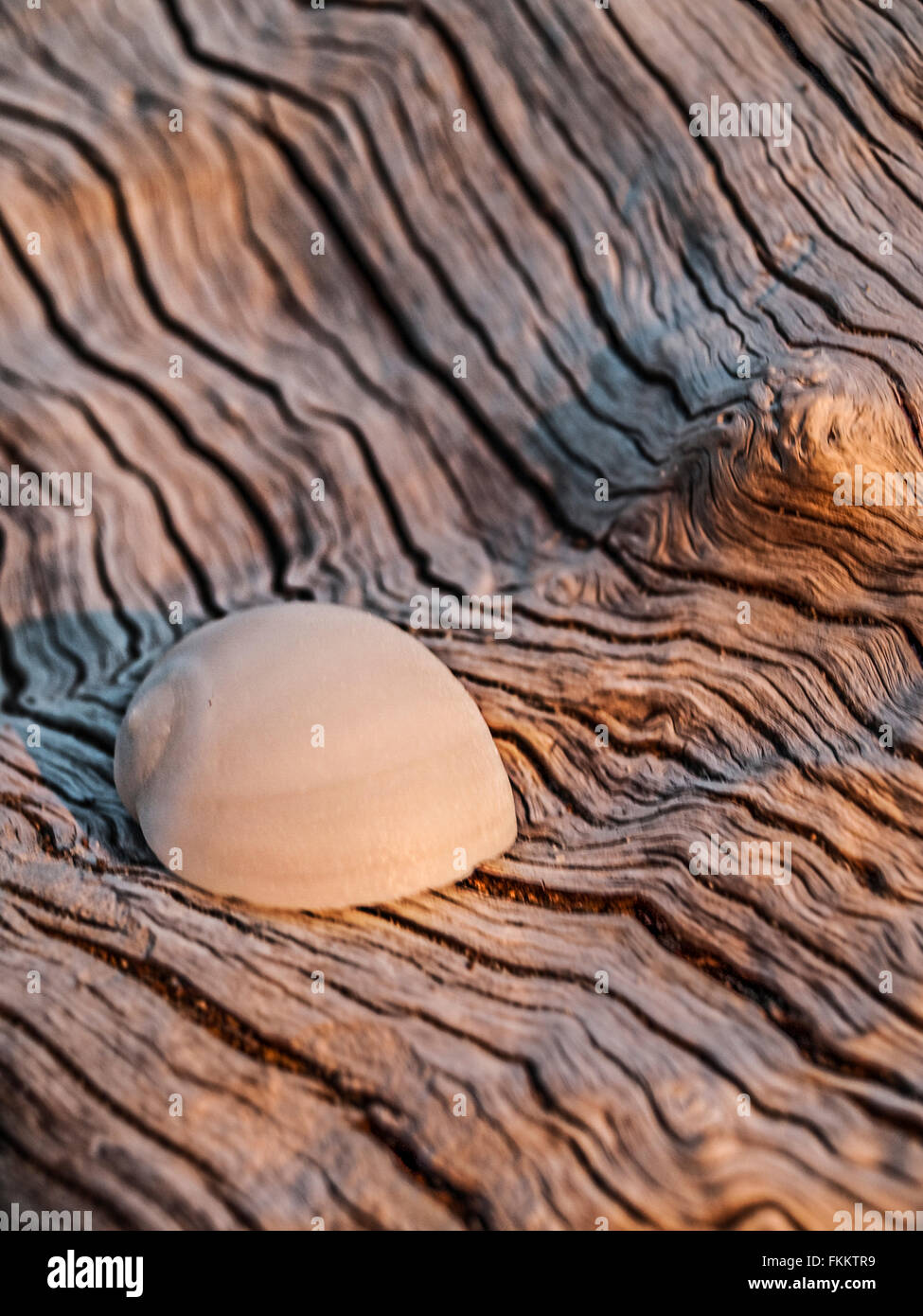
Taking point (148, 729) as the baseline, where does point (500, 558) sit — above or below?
above

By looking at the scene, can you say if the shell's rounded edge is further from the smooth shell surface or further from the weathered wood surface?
the weathered wood surface

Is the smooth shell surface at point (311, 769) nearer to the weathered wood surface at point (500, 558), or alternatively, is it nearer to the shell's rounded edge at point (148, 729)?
the shell's rounded edge at point (148, 729)

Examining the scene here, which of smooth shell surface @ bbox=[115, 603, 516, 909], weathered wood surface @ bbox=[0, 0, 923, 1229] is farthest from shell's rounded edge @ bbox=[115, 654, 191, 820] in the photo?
weathered wood surface @ bbox=[0, 0, 923, 1229]

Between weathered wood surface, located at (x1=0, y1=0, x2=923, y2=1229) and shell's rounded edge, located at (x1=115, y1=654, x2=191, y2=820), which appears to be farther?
shell's rounded edge, located at (x1=115, y1=654, x2=191, y2=820)

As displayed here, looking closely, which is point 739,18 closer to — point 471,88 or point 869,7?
point 869,7

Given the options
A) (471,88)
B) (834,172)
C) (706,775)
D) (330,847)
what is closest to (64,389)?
(471,88)

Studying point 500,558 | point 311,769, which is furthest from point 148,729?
point 500,558

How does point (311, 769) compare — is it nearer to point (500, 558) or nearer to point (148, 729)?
point (148, 729)
